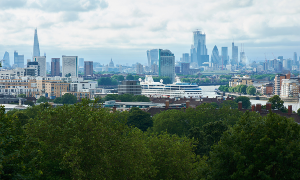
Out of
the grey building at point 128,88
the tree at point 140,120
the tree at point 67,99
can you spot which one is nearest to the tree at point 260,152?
the tree at point 140,120

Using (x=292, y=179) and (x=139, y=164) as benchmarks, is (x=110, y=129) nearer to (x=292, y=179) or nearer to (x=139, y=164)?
(x=139, y=164)

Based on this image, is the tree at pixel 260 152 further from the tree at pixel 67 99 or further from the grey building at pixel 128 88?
the grey building at pixel 128 88

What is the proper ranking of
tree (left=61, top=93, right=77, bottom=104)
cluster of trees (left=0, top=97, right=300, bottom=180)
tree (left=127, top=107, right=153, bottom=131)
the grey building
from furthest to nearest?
1. the grey building
2. tree (left=61, top=93, right=77, bottom=104)
3. tree (left=127, top=107, right=153, bottom=131)
4. cluster of trees (left=0, top=97, right=300, bottom=180)

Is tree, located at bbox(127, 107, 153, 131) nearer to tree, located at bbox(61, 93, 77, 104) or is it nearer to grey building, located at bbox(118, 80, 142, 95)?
tree, located at bbox(61, 93, 77, 104)

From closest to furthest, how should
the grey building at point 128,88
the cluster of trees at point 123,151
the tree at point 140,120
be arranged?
the cluster of trees at point 123,151
the tree at point 140,120
the grey building at point 128,88

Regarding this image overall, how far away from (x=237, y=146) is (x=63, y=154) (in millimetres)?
8292

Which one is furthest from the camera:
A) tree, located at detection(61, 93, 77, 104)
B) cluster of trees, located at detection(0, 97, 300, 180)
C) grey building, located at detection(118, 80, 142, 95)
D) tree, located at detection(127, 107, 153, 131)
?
grey building, located at detection(118, 80, 142, 95)

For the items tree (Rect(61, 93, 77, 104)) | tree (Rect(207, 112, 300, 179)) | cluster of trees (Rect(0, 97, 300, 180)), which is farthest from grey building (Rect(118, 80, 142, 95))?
tree (Rect(207, 112, 300, 179))

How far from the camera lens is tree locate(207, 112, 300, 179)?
55.3 feet

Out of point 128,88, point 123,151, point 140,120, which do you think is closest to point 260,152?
point 123,151

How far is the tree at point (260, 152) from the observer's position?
16.8 metres

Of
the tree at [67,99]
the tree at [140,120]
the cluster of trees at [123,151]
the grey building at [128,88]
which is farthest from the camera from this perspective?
the grey building at [128,88]

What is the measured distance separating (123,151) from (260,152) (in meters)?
7.18

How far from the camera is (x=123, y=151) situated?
21.8m
